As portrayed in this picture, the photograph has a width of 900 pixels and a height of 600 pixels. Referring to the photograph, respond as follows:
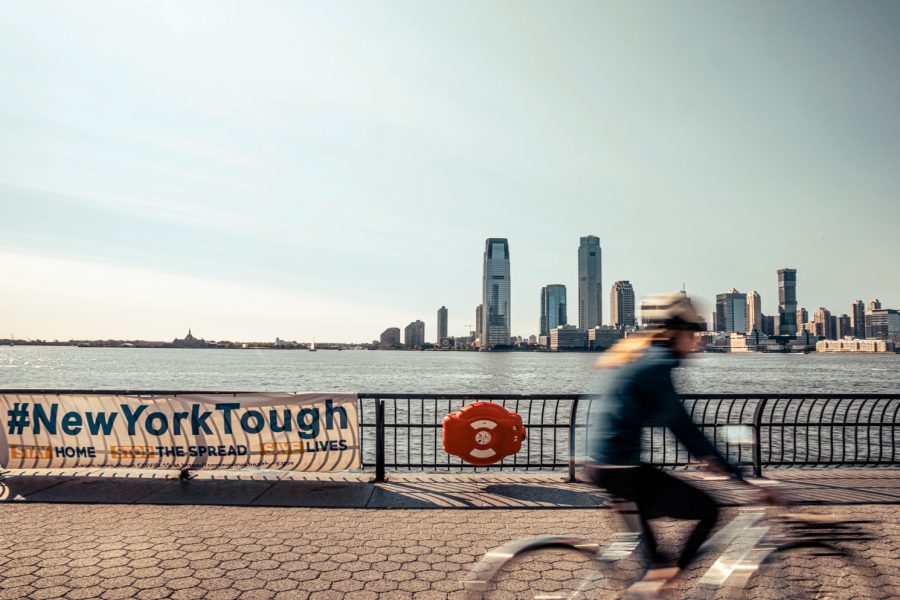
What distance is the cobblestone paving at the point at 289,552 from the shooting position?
16.2ft

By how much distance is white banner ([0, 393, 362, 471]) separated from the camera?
8.98m

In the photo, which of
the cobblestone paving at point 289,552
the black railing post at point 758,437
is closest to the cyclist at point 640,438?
the cobblestone paving at point 289,552

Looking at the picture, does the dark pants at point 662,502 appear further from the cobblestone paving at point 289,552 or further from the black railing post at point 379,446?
the black railing post at point 379,446

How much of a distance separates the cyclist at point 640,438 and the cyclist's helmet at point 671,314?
25 millimetres

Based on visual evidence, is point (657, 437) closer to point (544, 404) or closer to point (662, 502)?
point (544, 404)

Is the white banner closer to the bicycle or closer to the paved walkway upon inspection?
the paved walkway

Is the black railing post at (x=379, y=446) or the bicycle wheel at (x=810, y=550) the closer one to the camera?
the bicycle wheel at (x=810, y=550)

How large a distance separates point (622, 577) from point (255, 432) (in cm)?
683

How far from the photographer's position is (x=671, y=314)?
363cm

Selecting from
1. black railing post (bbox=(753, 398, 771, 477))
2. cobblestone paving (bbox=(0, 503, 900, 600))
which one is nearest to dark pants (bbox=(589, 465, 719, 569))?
cobblestone paving (bbox=(0, 503, 900, 600))

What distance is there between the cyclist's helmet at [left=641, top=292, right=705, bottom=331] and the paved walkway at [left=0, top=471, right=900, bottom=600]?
45.2 inches

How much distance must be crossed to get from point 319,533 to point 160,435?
12.8 feet

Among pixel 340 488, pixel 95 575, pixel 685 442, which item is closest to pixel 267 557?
pixel 95 575

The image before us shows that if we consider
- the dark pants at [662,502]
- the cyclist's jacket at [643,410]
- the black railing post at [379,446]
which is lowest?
the black railing post at [379,446]
